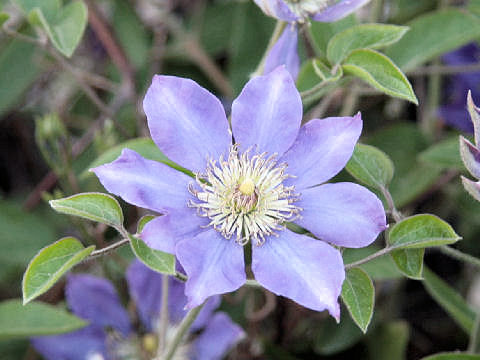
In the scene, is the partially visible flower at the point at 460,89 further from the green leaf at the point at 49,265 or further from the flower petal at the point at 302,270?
the green leaf at the point at 49,265

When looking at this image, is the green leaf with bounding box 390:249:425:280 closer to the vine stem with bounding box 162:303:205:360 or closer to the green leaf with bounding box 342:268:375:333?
the green leaf with bounding box 342:268:375:333

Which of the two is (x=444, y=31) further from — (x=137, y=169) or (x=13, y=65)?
(x=13, y=65)

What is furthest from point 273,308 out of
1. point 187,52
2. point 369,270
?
point 187,52

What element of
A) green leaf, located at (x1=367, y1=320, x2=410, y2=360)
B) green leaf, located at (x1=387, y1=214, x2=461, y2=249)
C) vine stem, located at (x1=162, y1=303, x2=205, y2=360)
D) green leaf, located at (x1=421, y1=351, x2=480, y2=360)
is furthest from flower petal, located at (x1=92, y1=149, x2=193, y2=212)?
green leaf, located at (x1=367, y1=320, x2=410, y2=360)

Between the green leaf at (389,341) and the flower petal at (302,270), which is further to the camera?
the green leaf at (389,341)

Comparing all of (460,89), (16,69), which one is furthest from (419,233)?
(16,69)

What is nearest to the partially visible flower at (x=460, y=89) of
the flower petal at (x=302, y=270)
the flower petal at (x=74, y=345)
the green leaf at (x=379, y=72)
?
the green leaf at (x=379, y=72)
